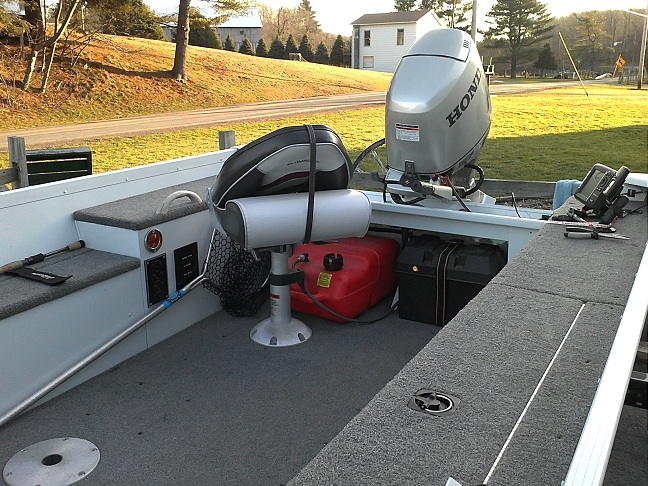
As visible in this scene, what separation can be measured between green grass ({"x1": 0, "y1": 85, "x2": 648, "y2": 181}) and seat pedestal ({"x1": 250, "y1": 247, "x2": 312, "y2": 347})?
17.8ft

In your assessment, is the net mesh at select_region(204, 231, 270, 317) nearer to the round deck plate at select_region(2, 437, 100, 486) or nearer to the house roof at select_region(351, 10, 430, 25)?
the round deck plate at select_region(2, 437, 100, 486)

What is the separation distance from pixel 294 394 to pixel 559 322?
44.6 inches

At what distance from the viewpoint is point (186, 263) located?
3.12 m

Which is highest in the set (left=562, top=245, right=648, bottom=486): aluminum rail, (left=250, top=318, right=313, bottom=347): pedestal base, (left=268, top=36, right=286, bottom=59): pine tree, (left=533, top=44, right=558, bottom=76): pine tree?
(left=268, top=36, right=286, bottom=59): pine tree

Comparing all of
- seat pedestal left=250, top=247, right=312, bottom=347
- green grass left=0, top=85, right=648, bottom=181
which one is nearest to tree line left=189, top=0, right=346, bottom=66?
green grass left=0, top=85, right=648, bottom=181

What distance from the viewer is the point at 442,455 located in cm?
130

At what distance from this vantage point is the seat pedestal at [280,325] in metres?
2.97

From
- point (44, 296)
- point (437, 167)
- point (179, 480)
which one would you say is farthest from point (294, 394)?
point (437, 167)

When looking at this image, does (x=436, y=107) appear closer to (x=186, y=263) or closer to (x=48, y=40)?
(x=186, y=263)

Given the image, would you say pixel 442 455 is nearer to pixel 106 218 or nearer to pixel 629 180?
pixel 106 218

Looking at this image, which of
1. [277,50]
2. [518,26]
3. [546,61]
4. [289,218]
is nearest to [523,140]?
[289,218]

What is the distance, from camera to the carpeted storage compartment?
10.0 feet

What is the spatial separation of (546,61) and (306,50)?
1353 cm

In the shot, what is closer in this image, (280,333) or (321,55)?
(280,333)
